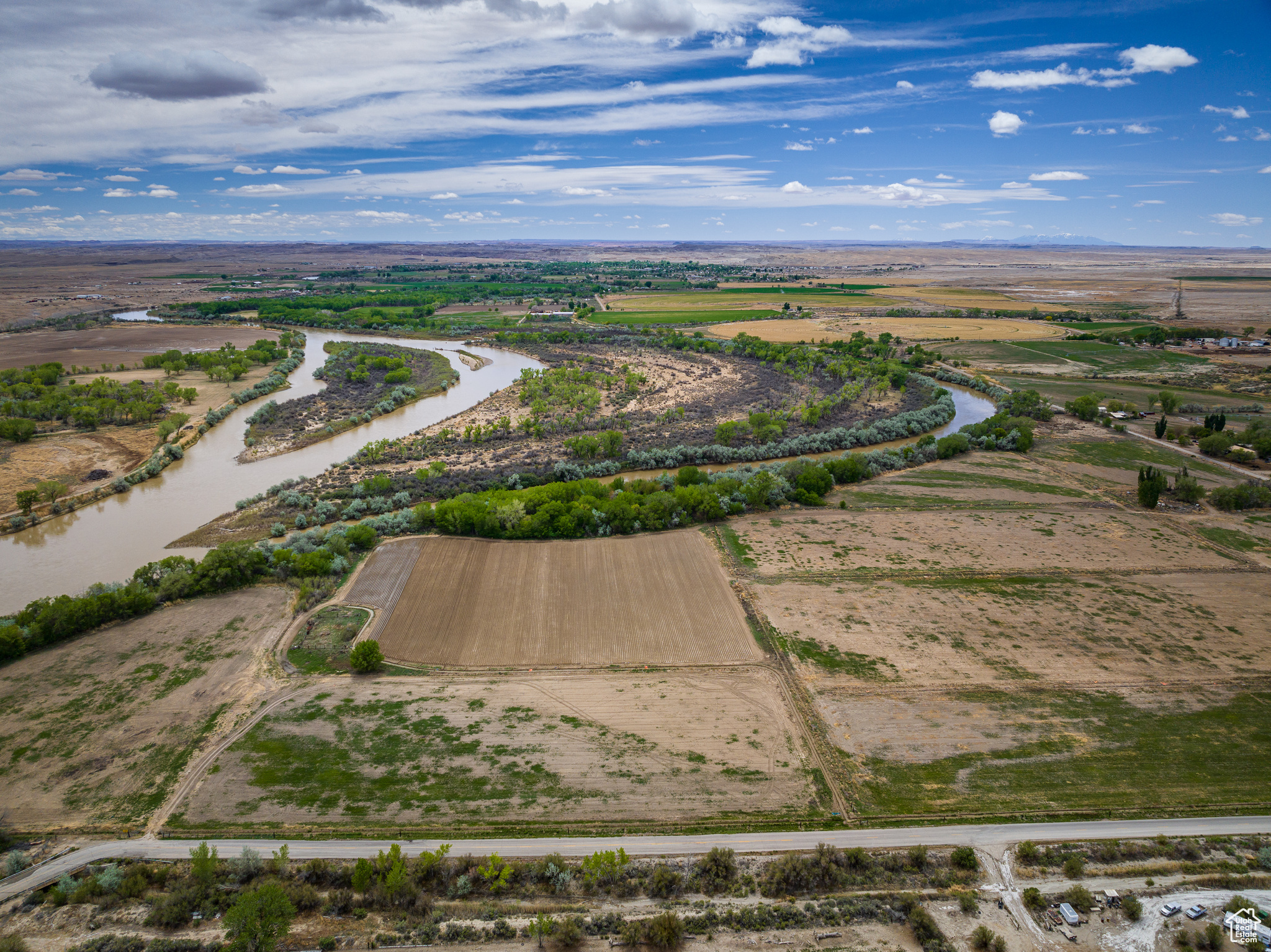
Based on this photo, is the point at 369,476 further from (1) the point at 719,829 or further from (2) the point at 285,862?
(1) the point at 719,829

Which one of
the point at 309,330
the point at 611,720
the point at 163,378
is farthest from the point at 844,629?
the point at 309,330

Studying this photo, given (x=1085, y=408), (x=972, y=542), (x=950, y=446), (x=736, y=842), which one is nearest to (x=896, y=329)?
(x=1085, y=408)

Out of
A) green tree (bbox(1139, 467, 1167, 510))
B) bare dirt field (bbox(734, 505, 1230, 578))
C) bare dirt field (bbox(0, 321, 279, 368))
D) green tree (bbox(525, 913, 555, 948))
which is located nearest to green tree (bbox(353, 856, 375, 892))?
green tree (bbox(525, 913, 555, 948))

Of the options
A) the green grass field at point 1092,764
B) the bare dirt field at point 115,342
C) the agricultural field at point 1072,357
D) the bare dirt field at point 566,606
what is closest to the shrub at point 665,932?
the green grass field at point 1092,764

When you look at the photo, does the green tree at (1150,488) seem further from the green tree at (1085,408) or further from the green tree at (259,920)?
the green tree at (259,920)

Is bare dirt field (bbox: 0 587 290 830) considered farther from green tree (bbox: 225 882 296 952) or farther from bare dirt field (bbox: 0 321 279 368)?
bare dirt field (bbox: 0 321 279 368)

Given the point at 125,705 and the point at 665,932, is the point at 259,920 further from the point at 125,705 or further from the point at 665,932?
the point at 125,705
